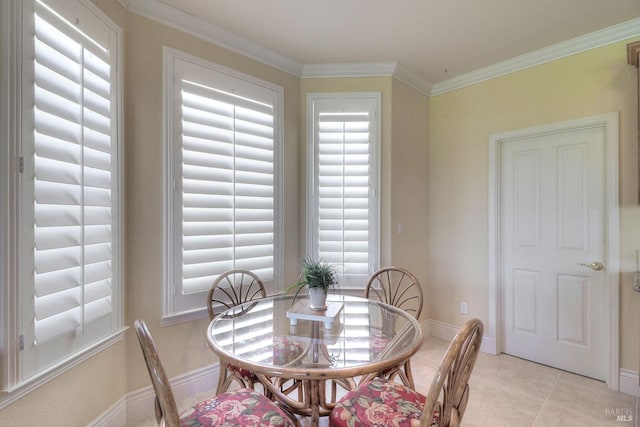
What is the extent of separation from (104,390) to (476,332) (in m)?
1.98

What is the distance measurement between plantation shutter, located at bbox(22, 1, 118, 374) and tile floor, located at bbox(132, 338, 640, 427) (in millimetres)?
912

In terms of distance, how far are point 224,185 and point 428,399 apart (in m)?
1.85

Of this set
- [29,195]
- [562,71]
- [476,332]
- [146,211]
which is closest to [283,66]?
[146,211]

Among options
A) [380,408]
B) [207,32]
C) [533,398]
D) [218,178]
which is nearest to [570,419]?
[533,398]

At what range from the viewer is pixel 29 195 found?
1.29 meters

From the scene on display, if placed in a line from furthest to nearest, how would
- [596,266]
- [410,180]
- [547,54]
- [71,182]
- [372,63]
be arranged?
1. [410,180]
2. [372,63]
3. [547,54]
4. [596,266]
5. [71,182]

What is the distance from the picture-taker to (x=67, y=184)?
4.85ft

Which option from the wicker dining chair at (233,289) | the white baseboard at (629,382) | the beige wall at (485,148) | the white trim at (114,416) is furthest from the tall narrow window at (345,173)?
the white baseboard at (629,382)

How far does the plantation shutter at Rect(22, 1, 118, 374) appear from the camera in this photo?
1.33 metres

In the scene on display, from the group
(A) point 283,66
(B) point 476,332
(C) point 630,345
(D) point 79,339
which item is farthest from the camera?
(A) point 283,66

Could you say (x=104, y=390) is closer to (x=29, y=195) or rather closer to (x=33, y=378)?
(x=33, y=378)

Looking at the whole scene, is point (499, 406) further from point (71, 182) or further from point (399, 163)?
point (71, 182)
